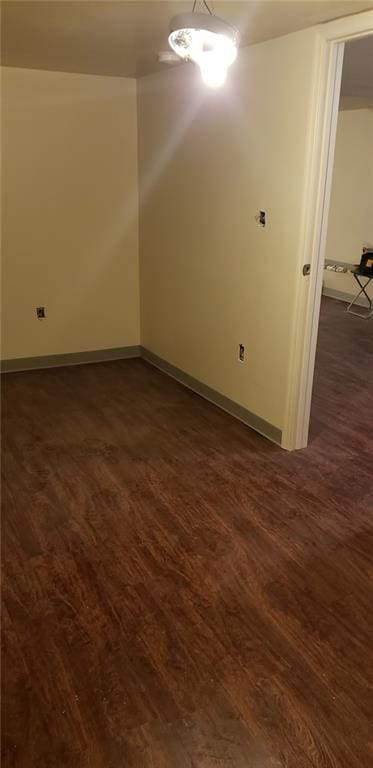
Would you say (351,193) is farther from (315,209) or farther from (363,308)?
(315,209)

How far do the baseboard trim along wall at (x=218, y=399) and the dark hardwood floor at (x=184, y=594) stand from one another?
0.06 m

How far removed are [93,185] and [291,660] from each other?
3752 millimetres

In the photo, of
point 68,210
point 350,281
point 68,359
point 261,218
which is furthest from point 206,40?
point 350,281

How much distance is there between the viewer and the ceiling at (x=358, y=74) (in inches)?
127

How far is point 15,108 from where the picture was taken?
3947 millimetres

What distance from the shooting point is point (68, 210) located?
4.38m

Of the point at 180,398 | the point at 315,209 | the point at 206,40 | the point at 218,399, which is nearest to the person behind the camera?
the point at 206,40

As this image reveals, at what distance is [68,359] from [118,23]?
272cm

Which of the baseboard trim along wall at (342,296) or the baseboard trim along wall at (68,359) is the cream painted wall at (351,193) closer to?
the baseboard trim along wall at (342,296)

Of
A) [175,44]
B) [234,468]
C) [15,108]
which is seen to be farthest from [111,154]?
[234,468]

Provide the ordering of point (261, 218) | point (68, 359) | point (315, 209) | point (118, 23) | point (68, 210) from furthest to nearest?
point (68, 359)
point (68, 210)
point (261, 218)
point (315, 209)
point (118, 23)

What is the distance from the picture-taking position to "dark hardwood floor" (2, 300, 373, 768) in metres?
1.61

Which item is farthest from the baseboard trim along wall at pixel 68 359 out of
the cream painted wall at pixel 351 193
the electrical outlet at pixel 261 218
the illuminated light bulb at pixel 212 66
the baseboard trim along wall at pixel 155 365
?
the cream painted wall at pixel 351 193

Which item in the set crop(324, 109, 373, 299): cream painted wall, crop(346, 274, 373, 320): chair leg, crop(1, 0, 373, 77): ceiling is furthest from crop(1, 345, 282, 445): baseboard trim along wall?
crop(324, 109, 373, 299): cream painted wall
